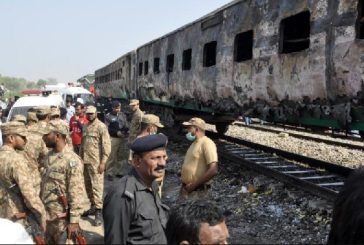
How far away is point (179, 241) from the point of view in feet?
7.64

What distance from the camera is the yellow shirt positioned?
17.2 feet

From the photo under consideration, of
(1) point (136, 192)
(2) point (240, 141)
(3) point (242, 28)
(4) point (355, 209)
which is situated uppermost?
(3) point (242, 28)

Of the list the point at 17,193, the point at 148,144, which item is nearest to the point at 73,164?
the point at 17,193

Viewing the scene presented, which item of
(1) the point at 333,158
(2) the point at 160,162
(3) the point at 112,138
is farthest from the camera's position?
(1) the point at 333,158

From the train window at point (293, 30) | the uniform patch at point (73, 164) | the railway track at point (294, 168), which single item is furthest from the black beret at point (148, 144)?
the train window at point (293, 30)

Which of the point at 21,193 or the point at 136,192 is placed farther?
the point at 21,193

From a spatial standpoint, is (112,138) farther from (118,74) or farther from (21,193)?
(118,74)

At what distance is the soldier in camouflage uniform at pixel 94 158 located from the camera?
7062 millimetres

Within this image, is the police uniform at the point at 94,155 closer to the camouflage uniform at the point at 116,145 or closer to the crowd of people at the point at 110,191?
the crowd of people at the point at 110,191

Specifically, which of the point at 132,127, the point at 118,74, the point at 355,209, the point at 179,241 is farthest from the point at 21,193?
the point at 118,74

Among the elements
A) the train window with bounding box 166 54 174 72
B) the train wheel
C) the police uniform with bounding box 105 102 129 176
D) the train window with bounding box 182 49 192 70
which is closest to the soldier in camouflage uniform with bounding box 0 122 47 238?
the police uniform with bounding box 105 102 129 176

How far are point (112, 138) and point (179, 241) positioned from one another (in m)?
7.37

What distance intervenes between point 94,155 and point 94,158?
0.18 feet

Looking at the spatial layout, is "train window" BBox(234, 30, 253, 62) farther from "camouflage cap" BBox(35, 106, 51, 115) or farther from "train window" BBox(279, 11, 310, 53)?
"camouflage cap" BBox(35, 106, 51, 115)
